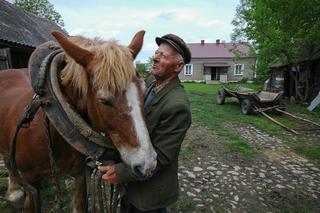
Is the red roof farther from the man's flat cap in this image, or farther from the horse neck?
the horse neck

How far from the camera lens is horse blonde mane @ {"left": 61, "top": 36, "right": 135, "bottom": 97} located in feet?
4.86

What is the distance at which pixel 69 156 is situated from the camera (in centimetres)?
215

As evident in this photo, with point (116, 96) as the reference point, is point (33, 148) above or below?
below

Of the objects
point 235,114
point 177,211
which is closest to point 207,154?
point 177,211

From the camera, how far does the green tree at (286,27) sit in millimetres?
11430

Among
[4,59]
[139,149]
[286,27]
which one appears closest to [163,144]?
[139,149]

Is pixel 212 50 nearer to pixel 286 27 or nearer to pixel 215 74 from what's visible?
pixel 215 74

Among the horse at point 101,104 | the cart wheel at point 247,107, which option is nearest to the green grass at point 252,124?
the cart wheel at point 247,107

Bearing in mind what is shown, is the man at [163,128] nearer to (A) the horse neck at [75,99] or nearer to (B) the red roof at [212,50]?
(A) the horse neck at [75,99]

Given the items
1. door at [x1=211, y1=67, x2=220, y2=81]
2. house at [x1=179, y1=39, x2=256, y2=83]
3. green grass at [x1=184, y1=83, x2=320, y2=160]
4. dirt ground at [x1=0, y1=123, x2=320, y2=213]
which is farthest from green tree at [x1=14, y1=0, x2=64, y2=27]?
dirt ground at [x1=0, y1=123, x2=320, y2=213]

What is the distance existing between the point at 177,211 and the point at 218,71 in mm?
41831

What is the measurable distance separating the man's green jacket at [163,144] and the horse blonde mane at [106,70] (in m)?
0.37

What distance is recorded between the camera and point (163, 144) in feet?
5.64

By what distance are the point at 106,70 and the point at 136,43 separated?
46cm
